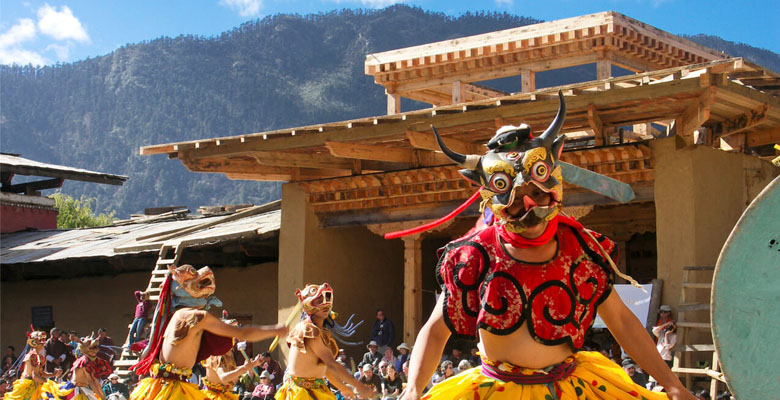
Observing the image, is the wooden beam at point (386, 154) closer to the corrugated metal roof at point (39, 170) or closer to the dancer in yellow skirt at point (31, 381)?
the dancer in yellow skirt at point (31, 381)

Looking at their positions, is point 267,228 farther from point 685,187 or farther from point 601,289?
point 601,289

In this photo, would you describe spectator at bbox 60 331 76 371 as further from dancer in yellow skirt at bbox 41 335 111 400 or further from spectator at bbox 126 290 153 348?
A: dancer in yellow skirt at bbox 41 335 111 400

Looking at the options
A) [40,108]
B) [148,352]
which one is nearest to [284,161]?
[148,352]

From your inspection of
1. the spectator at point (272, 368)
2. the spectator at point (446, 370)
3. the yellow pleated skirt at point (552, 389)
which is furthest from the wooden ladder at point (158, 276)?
the yellow pleated skirt at point (552, 389)

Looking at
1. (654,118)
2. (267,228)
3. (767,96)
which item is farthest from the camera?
(267,228)

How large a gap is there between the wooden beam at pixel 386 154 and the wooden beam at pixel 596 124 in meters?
2.43

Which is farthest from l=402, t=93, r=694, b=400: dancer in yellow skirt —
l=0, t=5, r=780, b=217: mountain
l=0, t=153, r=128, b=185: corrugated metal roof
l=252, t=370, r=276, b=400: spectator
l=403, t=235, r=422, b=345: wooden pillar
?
l=0, t=5, r=780, b=217: mountain

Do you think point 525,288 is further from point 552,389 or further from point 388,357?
point 388,357

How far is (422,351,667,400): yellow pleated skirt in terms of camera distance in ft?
13.0

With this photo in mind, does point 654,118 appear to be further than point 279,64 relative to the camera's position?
No

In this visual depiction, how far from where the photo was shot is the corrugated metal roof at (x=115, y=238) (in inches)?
615

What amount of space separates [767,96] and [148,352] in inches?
284

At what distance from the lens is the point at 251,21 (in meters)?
115

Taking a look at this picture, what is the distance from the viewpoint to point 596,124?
11.3m
